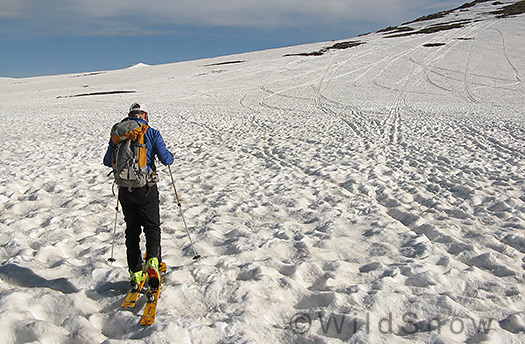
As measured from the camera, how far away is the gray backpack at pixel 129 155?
172 inches

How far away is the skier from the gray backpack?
0.10 m

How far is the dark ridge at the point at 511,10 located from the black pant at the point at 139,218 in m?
77.4

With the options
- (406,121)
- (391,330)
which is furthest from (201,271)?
(406,121)

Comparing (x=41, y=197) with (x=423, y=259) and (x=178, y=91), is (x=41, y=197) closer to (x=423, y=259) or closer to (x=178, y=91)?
(x=423, y=259)

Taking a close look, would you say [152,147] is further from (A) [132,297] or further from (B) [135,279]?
(A) [132,297]

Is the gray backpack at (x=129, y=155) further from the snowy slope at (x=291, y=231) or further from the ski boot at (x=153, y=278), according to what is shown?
the snowy slope at (x=291, y=231)

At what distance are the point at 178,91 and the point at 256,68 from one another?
1233 centimetres

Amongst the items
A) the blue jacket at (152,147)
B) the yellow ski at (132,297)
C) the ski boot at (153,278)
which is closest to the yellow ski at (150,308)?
the ski boot at (153,278)

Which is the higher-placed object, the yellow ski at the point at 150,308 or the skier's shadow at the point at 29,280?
the skier's shadow at the point at 29,280

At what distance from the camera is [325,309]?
419 cm

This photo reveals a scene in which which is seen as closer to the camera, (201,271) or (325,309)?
(325,309)

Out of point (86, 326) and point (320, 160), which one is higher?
point (86, 326)

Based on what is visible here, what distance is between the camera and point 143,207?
4629 mm

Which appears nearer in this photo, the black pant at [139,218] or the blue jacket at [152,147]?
the black pant at [139,218]
